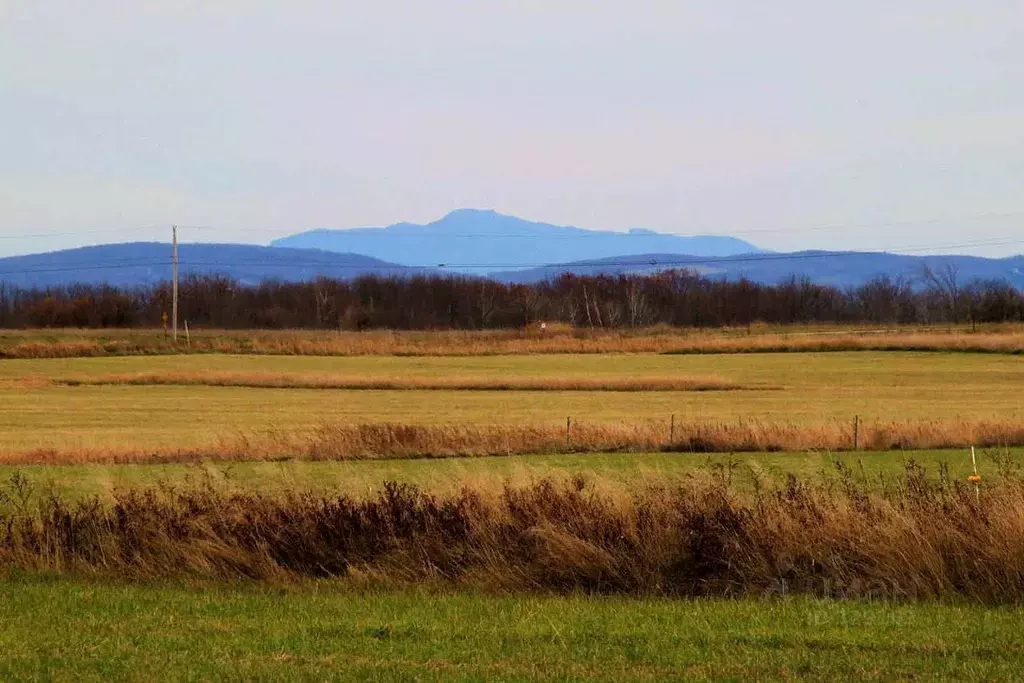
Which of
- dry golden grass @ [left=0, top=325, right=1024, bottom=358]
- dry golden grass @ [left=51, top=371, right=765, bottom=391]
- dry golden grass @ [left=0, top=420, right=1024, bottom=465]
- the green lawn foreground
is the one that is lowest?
dry golden grass @ [left=51, top=371, right=765, bottom=391]

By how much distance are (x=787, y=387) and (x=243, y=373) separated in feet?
91.5

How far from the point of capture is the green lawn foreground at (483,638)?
7.66 metres

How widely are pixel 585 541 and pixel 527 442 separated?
684 inches

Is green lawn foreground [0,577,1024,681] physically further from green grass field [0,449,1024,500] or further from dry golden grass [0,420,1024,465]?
dry golden grass [0,420,1024,465]

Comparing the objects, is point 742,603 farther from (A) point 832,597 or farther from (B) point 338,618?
(B) point 338,618

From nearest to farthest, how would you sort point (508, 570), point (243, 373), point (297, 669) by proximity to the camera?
point (297, 669) → point (508, 570) → point (243, 373)

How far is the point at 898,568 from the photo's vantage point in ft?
35.5

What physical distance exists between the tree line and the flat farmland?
2810 inches

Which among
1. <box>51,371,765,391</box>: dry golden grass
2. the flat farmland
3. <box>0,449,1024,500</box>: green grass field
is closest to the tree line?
the flat farmland

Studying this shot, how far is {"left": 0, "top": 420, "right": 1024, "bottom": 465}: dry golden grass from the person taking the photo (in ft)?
90.0

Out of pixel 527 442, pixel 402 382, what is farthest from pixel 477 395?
pixel 527 442

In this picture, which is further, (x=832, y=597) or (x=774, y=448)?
(x=774, y=448)

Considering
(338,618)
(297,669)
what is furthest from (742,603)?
(297,669)

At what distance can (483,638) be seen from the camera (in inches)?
340
